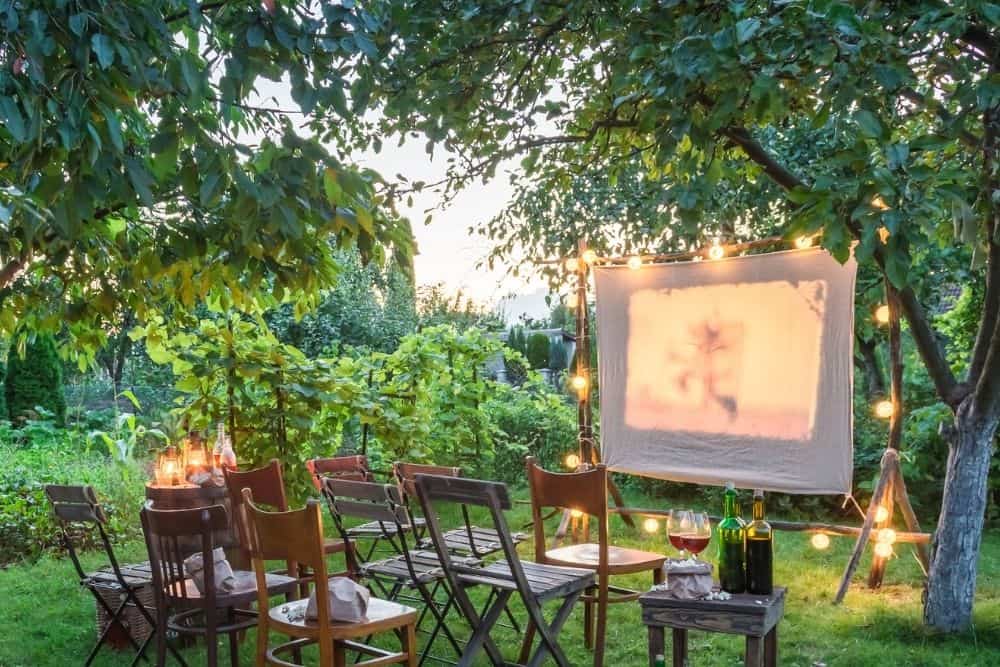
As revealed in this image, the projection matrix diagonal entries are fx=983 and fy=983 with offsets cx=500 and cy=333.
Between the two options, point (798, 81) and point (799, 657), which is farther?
point (799, 657)

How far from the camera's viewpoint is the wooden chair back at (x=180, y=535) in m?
3.41

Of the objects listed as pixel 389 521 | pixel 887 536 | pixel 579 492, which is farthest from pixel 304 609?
pixel 887 536

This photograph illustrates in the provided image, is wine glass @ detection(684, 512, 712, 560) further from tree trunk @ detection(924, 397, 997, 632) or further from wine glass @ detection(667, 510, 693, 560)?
tree trunk @ detection(924, 397, 997, 632)

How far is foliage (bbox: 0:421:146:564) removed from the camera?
6.97m

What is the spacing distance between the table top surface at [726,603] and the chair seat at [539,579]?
478 mm

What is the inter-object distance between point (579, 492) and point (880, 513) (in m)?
2.17

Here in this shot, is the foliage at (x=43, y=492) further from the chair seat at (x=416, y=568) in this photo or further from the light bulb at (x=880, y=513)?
the light bulb at (x=880, y=513)

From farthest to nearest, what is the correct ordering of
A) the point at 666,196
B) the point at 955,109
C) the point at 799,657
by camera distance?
the point at 955,109
the point at 799,657
the point at 666,196

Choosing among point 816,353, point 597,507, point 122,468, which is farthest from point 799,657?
point 122,468

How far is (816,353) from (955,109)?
59.4 inches

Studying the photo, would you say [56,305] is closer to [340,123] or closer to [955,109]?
[340,123]

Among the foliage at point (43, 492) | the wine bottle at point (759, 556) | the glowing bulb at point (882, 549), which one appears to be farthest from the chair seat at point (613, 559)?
the foliage at point (43, 492)

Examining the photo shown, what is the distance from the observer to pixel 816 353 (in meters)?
5.51

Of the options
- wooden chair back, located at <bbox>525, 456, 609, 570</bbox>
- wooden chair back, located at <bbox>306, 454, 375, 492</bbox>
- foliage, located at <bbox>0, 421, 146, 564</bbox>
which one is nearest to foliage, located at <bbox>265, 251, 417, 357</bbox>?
foliage, located at <bbox>0, 421, 146, 564</bbox>
